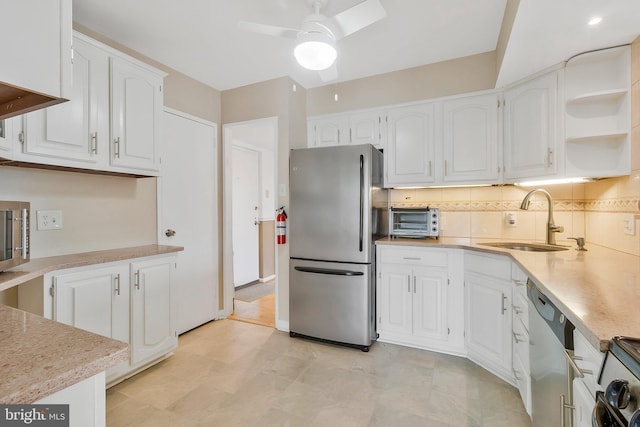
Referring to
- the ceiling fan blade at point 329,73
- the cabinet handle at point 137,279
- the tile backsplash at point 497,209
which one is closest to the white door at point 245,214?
the cabinet handle at point 137,279

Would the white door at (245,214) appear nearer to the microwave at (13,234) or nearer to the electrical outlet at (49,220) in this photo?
the electrical outlet at (49,220)

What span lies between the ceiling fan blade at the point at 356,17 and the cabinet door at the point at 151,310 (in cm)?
202

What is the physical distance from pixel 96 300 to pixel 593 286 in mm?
2581

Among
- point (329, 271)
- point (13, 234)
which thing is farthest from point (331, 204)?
point (13, 234)

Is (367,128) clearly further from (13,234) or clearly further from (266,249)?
(266,249)

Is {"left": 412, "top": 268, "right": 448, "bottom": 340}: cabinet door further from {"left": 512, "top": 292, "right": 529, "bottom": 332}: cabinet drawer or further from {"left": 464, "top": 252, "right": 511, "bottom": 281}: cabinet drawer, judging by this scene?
{"left": 512, "top": 292, "right": 529, "bottom": 332}: cabinet drawer

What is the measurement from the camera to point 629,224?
1.79 metres

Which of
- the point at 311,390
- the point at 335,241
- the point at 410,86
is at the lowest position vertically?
the point at 311,390

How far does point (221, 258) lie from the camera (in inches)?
131

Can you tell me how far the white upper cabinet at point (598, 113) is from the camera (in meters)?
1.85

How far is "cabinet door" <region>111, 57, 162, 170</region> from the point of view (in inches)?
81.0

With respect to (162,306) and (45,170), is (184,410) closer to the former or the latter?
(162,306)

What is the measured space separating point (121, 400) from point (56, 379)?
176 centimetres

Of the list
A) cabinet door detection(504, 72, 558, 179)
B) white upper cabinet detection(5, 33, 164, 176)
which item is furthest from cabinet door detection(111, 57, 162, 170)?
cabinet door detection(504, 72, 558, 179)
